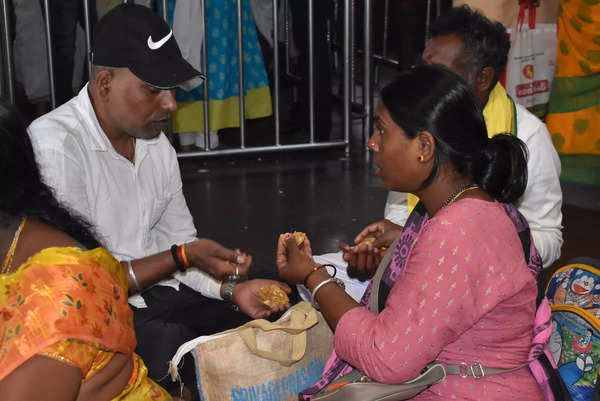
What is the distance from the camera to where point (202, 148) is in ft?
20.7

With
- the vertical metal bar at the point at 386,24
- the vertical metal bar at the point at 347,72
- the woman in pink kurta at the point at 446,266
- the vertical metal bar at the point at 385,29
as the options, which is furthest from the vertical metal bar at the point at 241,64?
the woman in pink kurta at the point at 446,266

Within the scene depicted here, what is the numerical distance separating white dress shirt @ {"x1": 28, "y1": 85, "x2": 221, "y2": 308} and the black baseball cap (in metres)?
0.17

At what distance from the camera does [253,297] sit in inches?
101

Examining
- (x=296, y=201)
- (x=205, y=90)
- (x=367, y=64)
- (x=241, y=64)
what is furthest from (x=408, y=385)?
(x=367, y=64)

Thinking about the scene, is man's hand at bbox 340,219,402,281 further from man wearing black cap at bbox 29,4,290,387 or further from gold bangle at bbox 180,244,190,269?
gold bangle at bbox 180,244,190,269

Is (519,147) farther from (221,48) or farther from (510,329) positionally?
(221,48)

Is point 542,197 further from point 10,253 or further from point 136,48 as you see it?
point 10,253

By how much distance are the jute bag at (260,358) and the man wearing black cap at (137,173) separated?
235 millimetres

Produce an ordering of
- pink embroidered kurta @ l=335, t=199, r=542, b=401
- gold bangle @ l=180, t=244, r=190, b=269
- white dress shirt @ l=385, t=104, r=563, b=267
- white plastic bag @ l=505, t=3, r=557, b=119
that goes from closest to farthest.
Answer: pink embroidered kurta @ l=335, t=199, r=542, b=401 < gold bangle @ l=180, t=244, r=190, b=269 < white dress shirt @ l=385, t=104, r=563, b=267 < white plastic bag @ l=505, t=3, r=557, b=119

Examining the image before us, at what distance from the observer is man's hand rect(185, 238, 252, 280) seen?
94.8 inches

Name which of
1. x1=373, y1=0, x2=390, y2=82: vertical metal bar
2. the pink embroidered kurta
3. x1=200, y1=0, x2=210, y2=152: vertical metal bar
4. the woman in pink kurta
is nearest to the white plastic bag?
x1=200, y1=0, x2=210, y2=152: vertical metal bar

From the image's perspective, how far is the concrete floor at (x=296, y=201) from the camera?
4562 mm

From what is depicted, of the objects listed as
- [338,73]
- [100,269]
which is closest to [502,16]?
[100,269]

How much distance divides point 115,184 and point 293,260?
0.76 m
